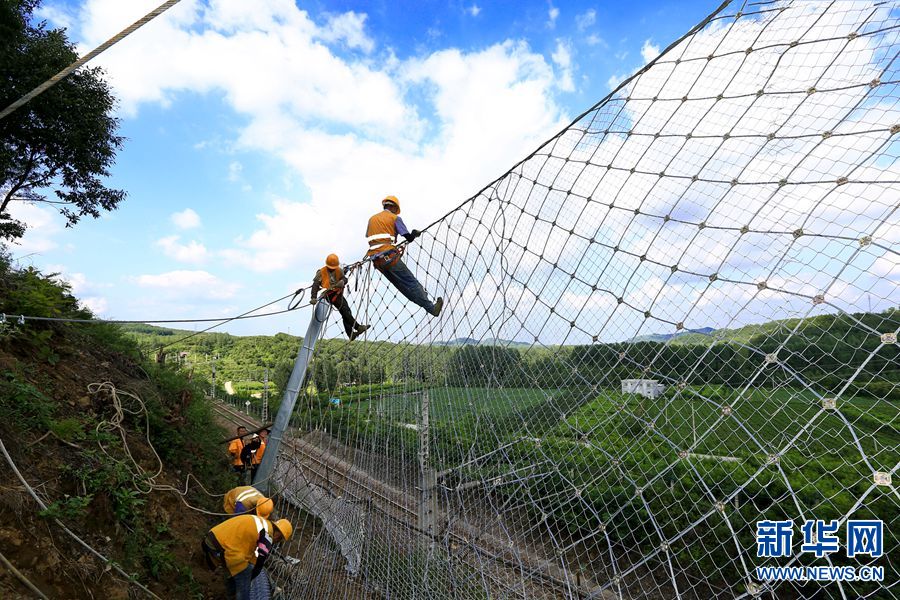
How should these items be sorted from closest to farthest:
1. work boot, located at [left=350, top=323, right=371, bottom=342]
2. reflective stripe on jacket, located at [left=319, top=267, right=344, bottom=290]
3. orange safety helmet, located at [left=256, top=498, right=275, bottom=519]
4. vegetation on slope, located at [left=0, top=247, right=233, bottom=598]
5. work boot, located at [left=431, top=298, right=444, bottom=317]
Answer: vegetation on slope, located at [left=0, top=247, right=233, bottom=598], orange safety helmet, located at [left=256, top=498, right=275, bottom=519], work boot, located at [left=431, top=298, right=444, bottom=317], reflective stripe on jacket, located at [left=319, top=267, right=344, bottom=290], work boot, located at [left=350, top=323, right=371, bottom=342]

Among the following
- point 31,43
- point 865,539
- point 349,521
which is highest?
point 31,43

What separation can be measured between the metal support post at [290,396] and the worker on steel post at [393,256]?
0.68 meters

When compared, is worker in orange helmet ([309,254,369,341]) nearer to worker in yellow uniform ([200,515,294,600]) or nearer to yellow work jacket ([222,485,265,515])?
yellow work jacket ([222,485,265,515])

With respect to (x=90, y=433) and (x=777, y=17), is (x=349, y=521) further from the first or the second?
(x=777, y=17)

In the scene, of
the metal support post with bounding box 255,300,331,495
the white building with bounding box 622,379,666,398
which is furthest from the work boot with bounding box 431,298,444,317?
the white building with bounding box 622,379,666,398

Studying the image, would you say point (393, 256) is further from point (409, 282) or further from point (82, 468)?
point (82, 468)

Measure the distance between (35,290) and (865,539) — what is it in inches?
242

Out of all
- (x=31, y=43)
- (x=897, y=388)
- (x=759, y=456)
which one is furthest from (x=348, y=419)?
(x=31, y=43)

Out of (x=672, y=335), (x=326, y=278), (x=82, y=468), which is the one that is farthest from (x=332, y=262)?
(x=672, y=335)

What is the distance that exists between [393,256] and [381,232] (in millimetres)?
247

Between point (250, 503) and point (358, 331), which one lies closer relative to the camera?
point (250, 503)

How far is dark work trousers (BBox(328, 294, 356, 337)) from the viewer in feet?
12.6

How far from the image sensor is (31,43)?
21.4ft

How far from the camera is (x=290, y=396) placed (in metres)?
3.60
